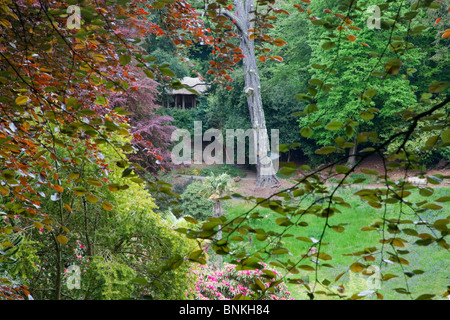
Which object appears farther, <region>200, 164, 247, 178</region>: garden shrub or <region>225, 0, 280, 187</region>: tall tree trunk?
<region>200, 164, 247, 178</region>: garden shrub

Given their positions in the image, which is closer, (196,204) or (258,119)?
(196,204)

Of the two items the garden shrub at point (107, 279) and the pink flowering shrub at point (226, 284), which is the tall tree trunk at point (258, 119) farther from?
the garden shrub at point (107, 279)

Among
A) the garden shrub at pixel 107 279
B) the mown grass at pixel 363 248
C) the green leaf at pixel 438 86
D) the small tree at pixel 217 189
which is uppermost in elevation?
the green leaf at pixel 438 86

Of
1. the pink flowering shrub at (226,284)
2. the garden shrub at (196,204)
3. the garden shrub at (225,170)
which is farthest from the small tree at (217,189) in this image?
the garden shrub at (225,170)

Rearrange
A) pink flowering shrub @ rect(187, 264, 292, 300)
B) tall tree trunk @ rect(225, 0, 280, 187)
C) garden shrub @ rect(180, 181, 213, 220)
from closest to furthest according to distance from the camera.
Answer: pink flowering shrub @ rect(187, 264, 292, 300) < garden shrub @ rect(180, 181, 213, 220) < tall tree trunk @ rect(225, 0, 280, 187)

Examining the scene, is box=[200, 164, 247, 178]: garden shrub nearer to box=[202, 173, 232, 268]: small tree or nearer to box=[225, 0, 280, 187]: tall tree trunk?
box=[225, 0, 280, 187]: tall tree trunk

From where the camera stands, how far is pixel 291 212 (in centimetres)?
105

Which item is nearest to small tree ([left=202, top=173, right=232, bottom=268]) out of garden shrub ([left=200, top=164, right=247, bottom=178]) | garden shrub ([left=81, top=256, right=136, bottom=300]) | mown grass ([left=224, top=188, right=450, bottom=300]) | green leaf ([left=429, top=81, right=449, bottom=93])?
mown grass ([left=224, top=188, right=450, bottom=300])

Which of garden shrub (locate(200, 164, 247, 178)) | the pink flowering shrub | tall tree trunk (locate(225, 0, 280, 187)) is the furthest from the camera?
garden shrub (locate(200, 164, 247, 178))

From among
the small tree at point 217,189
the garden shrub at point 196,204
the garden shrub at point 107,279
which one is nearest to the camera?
the garden shrub at point 107,279

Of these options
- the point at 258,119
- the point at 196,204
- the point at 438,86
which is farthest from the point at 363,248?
the point at 438,86

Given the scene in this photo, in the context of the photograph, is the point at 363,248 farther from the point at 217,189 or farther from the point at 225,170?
the point at 225,170
